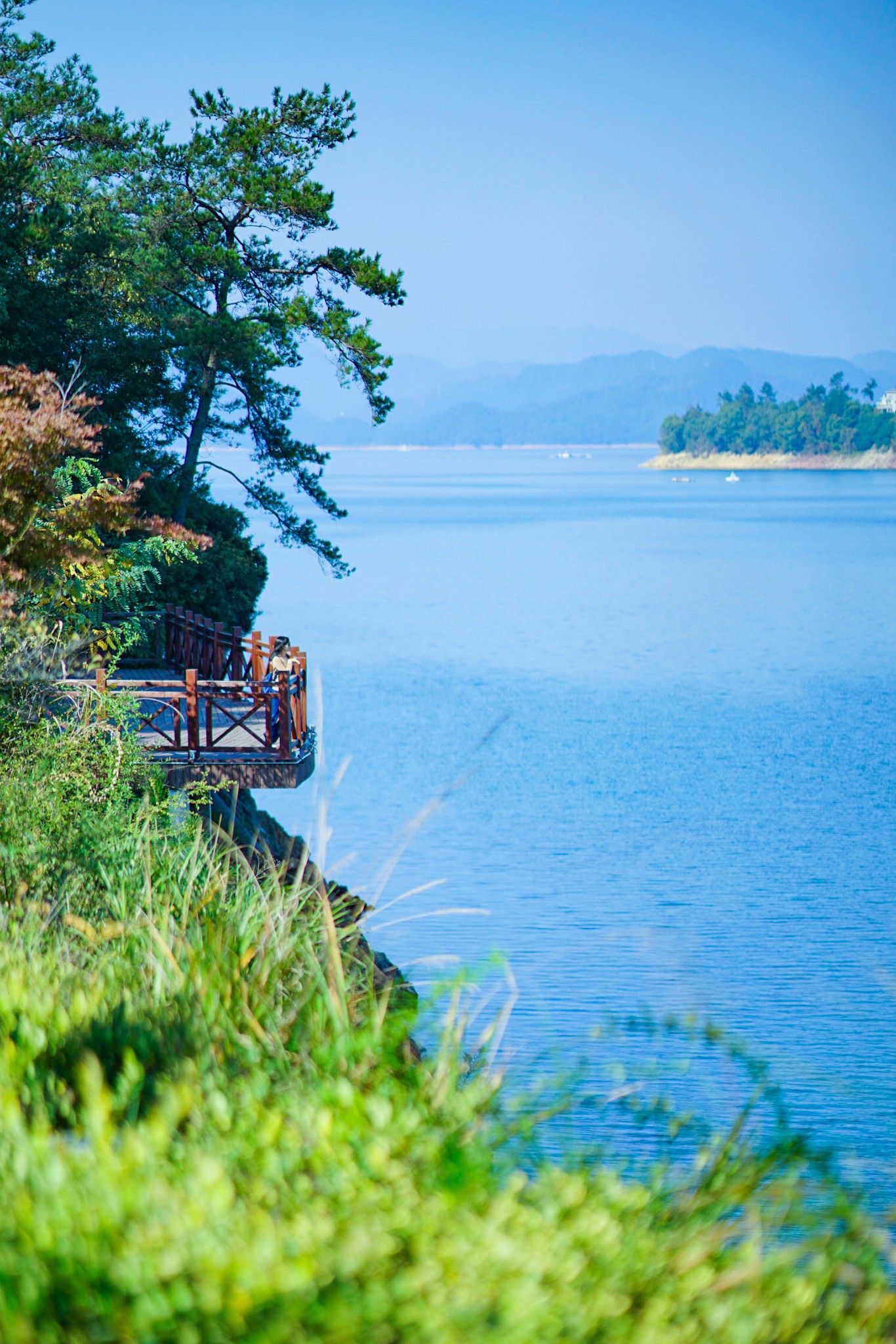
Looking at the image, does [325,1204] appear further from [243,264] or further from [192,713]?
[243,264]

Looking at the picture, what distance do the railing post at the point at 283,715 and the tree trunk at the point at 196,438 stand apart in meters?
12.0

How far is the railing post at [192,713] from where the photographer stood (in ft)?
48.5

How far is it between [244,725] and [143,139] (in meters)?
21.0

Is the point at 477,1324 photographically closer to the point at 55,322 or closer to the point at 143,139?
the point at 55,322

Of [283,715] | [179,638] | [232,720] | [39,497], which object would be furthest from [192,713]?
[179,638]

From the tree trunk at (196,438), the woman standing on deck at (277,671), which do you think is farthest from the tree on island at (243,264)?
the woman standing on deck at (277,671)

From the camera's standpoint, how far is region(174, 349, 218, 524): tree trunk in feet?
87.2

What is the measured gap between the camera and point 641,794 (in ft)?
88.0

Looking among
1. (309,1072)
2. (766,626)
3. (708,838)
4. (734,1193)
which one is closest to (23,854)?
(309,1072)

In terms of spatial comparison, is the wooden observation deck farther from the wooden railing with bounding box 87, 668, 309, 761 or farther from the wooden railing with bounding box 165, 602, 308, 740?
the wooden railing with bounding box 165, 602, 308, 740

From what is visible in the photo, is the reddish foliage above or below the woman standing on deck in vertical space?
above

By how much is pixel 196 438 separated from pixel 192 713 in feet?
44.9

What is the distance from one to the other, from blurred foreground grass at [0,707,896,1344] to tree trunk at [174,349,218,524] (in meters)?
21.8

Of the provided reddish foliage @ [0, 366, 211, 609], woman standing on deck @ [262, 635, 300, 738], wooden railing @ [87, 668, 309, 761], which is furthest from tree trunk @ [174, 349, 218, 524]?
reddish foliage @ [0, 366, 211, 609]
